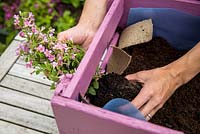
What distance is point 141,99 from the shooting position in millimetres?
827

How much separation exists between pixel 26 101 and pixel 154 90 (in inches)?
37.2

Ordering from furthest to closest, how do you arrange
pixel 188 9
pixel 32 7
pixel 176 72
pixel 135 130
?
pixel 32 7 < pixel 188 9 < pixel 176 72 < pixel 135 130

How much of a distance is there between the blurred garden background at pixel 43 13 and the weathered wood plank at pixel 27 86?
509 millimetres

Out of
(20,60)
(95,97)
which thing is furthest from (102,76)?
(20,60)

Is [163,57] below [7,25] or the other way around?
the other way around

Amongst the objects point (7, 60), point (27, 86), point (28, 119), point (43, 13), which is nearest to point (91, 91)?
point (28, 119)

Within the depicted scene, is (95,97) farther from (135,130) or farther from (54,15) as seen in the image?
(54,15)

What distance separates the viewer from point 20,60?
1772 mm

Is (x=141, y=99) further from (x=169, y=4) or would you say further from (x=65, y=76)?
(x=169, y=4)

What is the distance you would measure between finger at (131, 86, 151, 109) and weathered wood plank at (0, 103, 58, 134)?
77cm

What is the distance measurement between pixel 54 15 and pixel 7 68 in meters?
0.62

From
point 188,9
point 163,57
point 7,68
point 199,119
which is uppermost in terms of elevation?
point 188,9

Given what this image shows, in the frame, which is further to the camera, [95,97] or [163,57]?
[163,57]

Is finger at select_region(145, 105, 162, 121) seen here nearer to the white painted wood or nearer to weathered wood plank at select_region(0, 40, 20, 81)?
the white painted wood
